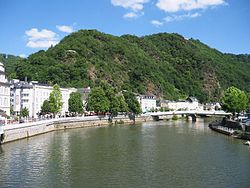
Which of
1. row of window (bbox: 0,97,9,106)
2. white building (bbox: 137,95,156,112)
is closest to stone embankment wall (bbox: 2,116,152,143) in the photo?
row of window (bbox: 0,97,9,106)

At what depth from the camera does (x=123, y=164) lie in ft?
106

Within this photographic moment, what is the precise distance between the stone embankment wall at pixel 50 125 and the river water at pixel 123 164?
1.47m

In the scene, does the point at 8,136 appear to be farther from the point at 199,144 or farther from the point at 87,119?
the point at 87,119

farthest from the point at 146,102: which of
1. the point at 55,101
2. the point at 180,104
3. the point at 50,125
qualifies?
the point at 50,125

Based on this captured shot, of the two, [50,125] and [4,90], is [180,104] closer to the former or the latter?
[50,125]

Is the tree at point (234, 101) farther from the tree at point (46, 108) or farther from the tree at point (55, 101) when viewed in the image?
the tree at point (46, 108)

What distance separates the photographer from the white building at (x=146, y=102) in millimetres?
133375

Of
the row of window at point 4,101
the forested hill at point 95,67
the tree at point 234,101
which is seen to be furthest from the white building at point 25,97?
the forested hill at point 95,67

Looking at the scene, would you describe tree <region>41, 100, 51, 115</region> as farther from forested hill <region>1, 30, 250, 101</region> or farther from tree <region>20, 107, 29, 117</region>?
forested hill <region>1, 30, 250, 101</region>

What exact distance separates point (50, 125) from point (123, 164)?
33114 mm

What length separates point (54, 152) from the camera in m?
38.6

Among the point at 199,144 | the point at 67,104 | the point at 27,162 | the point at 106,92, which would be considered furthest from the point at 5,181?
the point at 67,104

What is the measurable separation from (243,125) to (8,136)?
31050 millimetres

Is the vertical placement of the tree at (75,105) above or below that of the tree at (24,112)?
above
